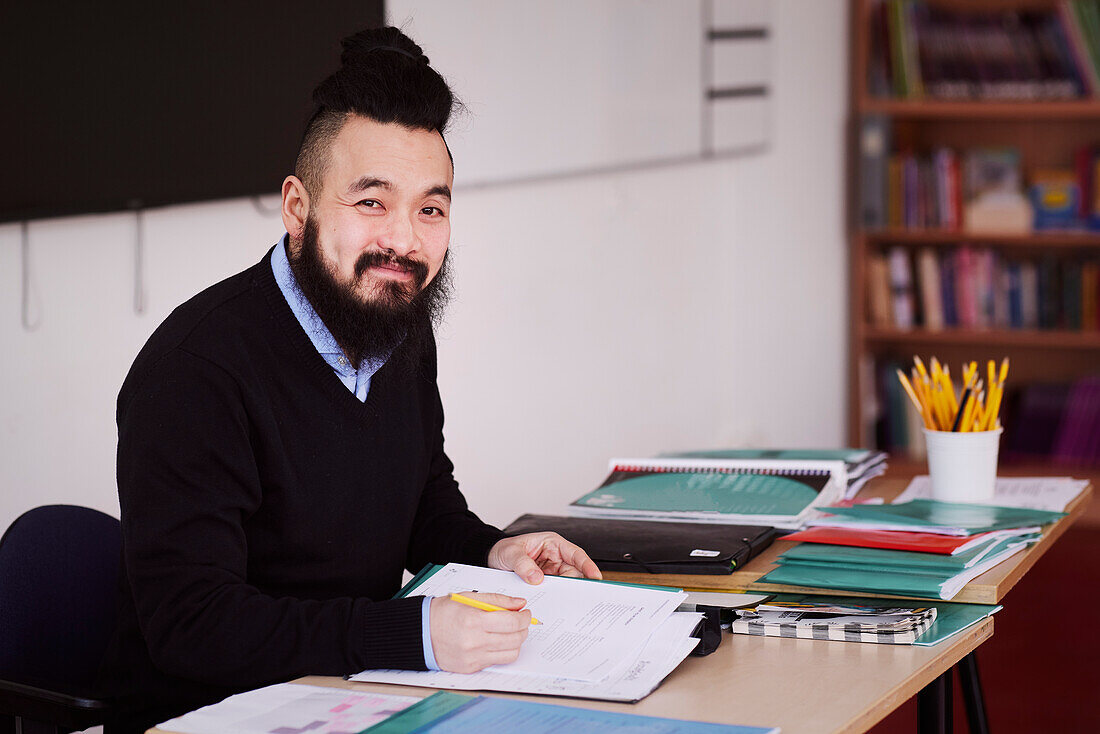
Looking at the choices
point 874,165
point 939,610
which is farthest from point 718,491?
point 874,165

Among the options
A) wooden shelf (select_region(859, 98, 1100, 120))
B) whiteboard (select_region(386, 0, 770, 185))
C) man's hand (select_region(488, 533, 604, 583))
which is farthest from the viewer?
wooden shelf (select_region(859, 98, 1100, 120))

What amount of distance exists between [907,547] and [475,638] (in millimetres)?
642

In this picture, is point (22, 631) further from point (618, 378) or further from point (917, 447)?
point (917, 447)

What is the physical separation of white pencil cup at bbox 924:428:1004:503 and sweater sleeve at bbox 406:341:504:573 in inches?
27.4

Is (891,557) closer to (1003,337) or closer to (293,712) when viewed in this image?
(293,712)

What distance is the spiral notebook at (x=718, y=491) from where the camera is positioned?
1.97 meters

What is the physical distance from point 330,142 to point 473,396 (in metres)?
1.59

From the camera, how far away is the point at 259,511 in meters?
1.58

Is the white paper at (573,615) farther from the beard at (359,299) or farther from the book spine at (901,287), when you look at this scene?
the book spine at (901,287)

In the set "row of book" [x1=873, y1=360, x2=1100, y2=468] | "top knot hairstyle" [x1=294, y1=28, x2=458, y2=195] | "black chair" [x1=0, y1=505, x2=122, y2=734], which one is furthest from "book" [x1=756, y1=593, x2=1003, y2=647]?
"row of book" [x1=873, y1=360, x2=1100, y2=468]

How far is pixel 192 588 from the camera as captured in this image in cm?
140

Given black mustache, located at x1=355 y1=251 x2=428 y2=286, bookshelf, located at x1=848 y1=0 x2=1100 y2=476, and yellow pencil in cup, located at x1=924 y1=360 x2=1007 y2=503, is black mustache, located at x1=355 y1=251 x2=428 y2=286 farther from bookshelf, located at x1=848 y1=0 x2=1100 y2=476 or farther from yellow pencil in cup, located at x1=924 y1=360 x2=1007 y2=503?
bookshelf, located at x1=848 y1=0 x2=1100 y2=476

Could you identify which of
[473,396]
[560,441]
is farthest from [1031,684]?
[473,396]

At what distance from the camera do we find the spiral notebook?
1.97 meters
